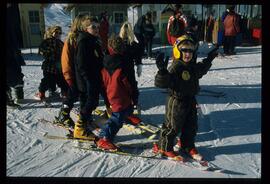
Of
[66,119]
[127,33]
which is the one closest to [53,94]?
[66,119]

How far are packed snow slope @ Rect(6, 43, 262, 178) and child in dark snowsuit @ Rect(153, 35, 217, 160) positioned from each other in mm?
282

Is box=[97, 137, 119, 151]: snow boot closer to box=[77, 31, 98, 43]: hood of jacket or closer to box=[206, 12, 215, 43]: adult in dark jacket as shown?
box=[77, 31, 98, 43]: hood of jacket

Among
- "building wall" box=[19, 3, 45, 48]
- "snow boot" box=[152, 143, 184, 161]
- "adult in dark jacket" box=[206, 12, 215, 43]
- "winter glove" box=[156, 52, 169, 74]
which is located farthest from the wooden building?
"winter glove" box=[156, 52, 169, 74]

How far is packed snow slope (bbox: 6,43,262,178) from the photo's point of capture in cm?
386

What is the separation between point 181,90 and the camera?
150 inches

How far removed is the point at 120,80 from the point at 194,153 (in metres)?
1.31

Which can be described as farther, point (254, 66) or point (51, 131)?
point (254, 66)

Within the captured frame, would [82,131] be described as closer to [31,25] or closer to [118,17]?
[118,17]

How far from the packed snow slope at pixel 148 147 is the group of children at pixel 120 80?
0.29 m
